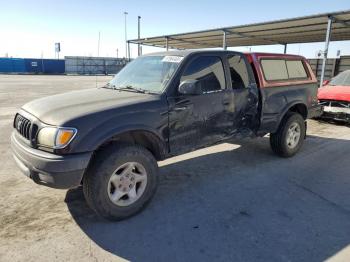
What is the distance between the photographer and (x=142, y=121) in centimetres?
338

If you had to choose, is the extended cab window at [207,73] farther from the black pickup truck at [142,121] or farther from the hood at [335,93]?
the hood at [335,93]

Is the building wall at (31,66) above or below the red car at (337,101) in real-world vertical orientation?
above

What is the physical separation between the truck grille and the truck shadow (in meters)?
1.04

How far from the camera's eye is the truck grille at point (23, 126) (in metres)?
3.27

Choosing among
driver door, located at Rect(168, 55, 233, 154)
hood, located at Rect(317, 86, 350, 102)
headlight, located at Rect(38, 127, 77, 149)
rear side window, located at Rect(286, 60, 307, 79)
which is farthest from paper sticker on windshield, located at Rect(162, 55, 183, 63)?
hood, located at Rect(317, 86, 350, 102)

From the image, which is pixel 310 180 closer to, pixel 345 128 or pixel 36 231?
pixel 36 231

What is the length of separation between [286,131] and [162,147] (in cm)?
281

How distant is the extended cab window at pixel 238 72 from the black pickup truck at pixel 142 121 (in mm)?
17

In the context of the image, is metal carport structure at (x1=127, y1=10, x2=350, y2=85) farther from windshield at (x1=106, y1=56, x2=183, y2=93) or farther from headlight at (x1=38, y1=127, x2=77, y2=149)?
headlight at (x1=38, y1=127, x2=77, y2=149)

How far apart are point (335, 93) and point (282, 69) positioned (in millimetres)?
3789

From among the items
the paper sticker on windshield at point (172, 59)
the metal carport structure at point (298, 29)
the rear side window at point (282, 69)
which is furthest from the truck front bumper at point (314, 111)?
the metal carport structure at point (298, 29)

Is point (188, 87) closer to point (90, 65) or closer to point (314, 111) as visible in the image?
point (314, 111)

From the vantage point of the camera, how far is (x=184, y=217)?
3436mm

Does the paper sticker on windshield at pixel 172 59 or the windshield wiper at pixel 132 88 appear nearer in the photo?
the windshield wiper at pixel 132 88
